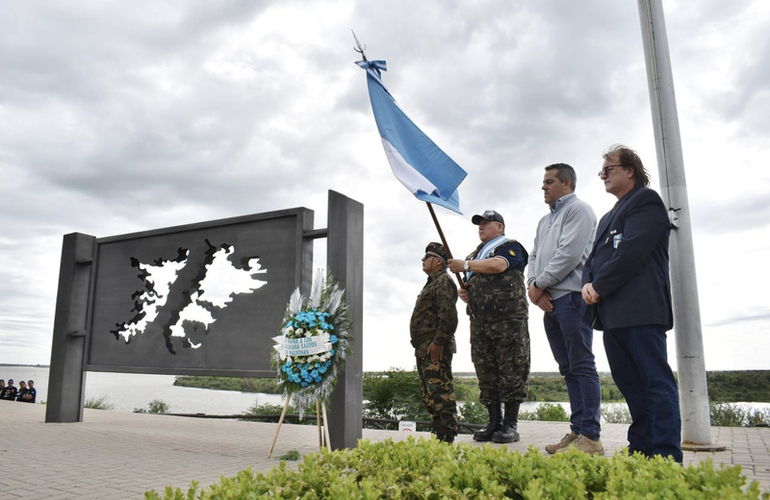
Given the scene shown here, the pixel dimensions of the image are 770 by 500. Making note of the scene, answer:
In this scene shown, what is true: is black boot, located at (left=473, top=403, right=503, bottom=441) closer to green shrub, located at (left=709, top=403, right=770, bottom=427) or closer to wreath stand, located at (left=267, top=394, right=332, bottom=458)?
wreath stand, located at (left=267, top=394, right=332, bottom=458)

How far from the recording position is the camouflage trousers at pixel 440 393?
14.9 ft

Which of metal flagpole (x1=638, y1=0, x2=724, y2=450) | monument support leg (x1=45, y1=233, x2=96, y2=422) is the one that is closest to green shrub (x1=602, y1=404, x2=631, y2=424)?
metal flagpole (x1=638, y1=0, x2=724, y2=450)

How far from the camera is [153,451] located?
5.30 m

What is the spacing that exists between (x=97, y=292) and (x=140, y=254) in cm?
112

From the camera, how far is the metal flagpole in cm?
464

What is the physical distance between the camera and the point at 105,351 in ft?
26.3

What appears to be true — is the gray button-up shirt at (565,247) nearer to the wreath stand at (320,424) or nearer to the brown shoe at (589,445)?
the brown shoe at (589,445)

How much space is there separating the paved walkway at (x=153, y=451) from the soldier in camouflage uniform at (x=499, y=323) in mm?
419

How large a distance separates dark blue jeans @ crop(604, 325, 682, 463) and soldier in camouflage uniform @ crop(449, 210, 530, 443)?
1.48 m

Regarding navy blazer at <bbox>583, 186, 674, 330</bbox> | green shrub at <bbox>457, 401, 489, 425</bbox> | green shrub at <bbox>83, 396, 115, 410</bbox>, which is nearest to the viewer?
navy blazer at <bbox>583, 186, 674, 330</bbox>

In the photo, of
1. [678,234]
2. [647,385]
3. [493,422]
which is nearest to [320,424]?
[493,422]

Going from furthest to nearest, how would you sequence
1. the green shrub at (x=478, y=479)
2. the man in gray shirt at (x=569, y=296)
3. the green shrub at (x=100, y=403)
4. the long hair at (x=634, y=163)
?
the green shrub at (x=100, y=403) → the man in gray shirt at (x=569, y=296) → the long hair at (x=634, y=163) → the green shrub at (x=478, y=479)

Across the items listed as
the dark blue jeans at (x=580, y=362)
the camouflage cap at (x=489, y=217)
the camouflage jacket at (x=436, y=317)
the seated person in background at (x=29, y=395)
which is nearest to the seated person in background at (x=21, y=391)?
the seated person in background at (x=29, y=395)

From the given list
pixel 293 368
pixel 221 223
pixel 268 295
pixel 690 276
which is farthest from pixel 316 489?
pixel 221 223
